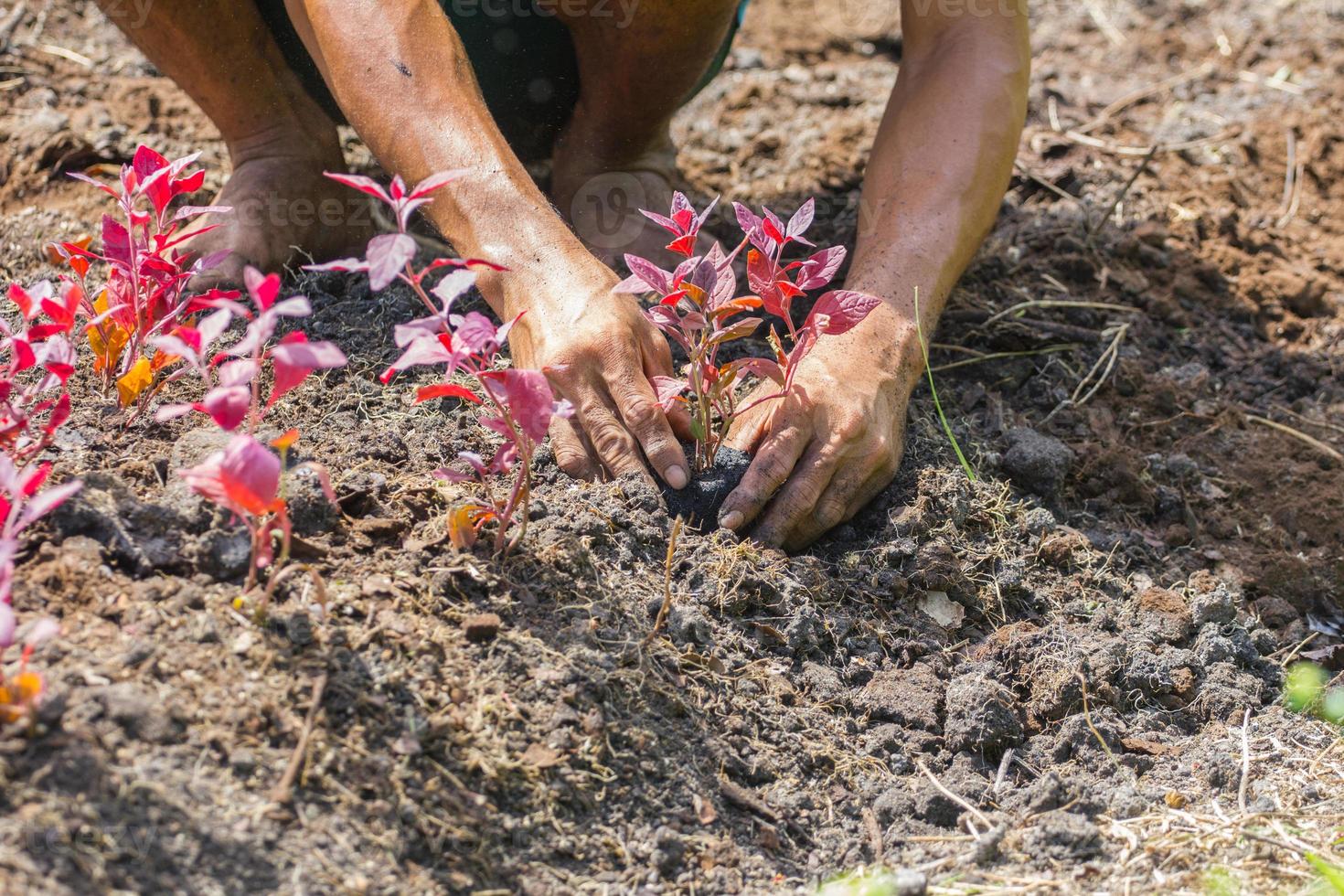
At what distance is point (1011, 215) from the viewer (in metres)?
3.45

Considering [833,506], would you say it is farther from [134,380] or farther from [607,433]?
[134,380]

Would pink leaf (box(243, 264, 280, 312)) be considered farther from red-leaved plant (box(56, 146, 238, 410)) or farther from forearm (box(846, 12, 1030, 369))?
forearm (box(846, 12, 1030, 369))

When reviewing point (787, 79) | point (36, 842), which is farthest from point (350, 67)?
point (787, 79)

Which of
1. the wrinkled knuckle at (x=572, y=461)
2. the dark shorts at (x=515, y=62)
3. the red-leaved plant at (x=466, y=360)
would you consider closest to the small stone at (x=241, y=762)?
the red-leaved plant at (x=466, y=360)

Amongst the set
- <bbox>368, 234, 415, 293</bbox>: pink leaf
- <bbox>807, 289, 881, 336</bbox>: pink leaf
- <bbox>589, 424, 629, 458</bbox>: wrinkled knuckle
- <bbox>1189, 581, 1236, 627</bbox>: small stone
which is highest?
<bbox>368, 234, 415, 293</bbox>: pink leaf

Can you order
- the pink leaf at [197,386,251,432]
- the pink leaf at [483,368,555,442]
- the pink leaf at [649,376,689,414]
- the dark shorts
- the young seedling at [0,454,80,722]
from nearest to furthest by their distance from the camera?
the young seedling at [0,454,80,722] → the pink leaf at [197,386,251,432] → the pink leaf at [483,368,555,442] → the pink leaf at [649,376,689,414] → the dark shorts

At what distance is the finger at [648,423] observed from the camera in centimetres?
191

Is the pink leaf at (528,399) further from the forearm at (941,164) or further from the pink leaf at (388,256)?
the forearm at (941,164)

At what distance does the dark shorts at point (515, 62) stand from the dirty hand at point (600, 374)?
4.11 ft

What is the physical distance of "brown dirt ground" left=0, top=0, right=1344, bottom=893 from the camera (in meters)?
1.39

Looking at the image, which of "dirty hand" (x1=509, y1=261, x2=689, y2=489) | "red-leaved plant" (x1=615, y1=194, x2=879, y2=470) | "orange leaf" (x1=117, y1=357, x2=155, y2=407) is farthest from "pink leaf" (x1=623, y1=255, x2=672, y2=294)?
"orange leaf" (x1=117, y1=357, x2=155, y2=407)

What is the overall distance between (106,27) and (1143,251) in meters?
3.57

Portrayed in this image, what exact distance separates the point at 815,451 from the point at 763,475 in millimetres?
117

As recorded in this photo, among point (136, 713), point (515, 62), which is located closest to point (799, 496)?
point (136, 713)
